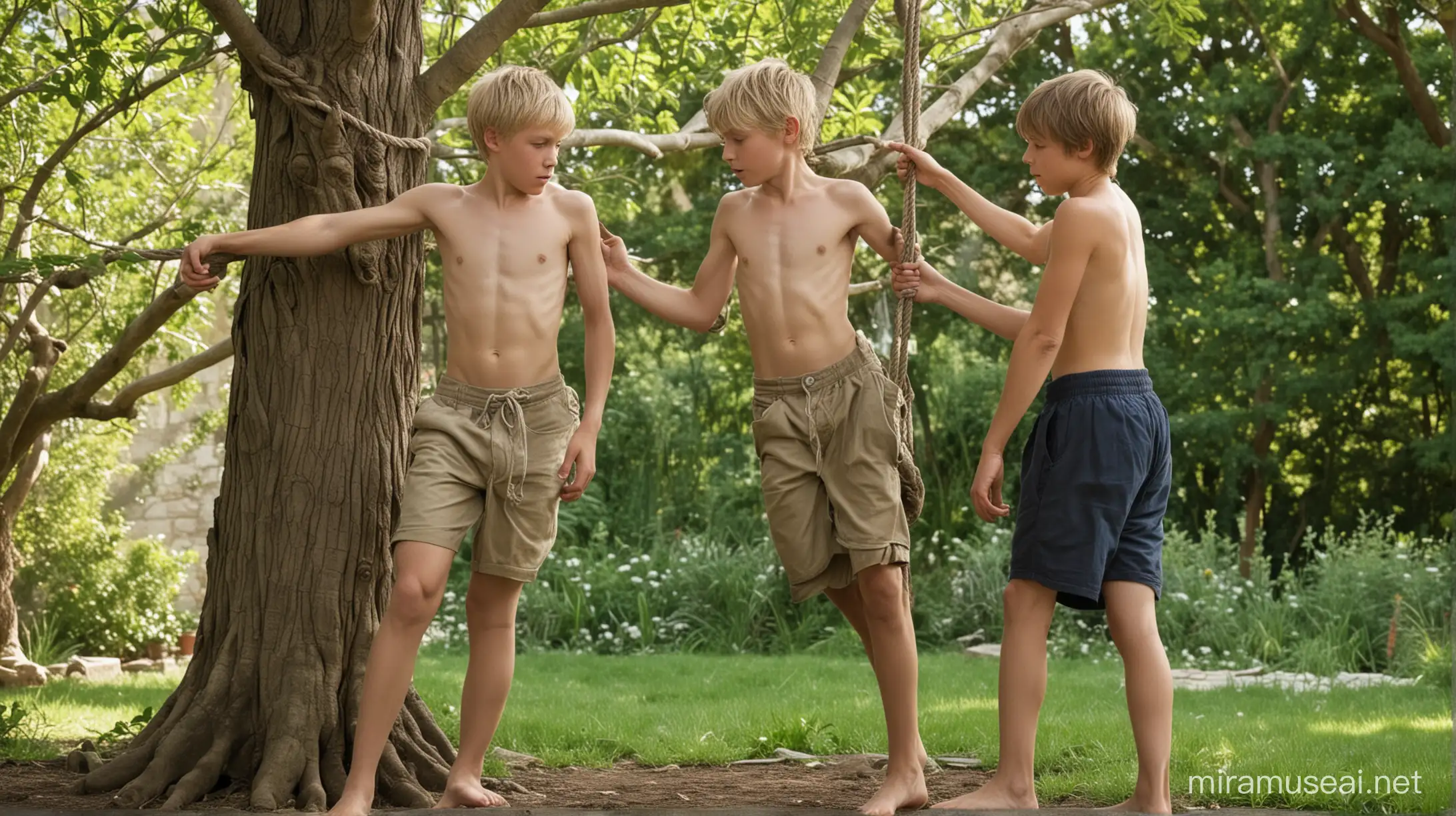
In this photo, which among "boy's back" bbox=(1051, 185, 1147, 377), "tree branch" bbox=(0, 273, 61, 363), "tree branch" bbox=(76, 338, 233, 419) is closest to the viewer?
"boy's back" bbox=(1051, 185, 1147, 377)

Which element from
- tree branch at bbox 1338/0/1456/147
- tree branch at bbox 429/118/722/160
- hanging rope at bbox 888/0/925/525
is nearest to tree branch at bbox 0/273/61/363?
tree branch at bbox 429/118/722/160

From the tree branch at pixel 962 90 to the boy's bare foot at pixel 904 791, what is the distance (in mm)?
2600

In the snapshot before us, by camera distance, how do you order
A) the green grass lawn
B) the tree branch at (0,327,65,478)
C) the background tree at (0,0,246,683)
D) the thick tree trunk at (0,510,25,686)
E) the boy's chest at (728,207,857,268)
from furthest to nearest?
the thick tree trunk at (0,510,25,686), the tree branch at (0,327,65,478), the background tree at (0,0,246,683), the green grass lawn, the boy's chest at (728,207,857,268)

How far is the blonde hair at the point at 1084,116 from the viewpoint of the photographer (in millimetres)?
3281

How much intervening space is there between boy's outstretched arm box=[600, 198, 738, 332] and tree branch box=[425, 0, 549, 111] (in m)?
0.61

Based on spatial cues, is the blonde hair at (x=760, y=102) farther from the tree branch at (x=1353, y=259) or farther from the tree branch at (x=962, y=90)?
the tree branch at (x=1353, y=259)

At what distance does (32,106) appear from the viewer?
22.2 ft

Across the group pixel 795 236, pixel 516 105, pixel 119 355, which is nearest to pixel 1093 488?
pixel 795 236

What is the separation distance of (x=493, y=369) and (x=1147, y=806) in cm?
189

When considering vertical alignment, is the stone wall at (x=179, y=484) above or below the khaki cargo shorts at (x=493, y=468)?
above

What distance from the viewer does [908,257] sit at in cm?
356

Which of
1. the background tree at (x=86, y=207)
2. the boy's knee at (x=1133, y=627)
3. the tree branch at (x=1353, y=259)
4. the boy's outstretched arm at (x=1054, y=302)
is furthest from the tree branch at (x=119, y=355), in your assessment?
the tree branch at (x=1353, y=259)

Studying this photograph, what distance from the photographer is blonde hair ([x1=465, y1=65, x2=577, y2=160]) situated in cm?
338

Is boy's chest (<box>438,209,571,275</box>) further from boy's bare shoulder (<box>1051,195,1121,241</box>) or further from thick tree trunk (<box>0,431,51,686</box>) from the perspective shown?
thick tree trunk (<box>0,431,51,686</box>)
